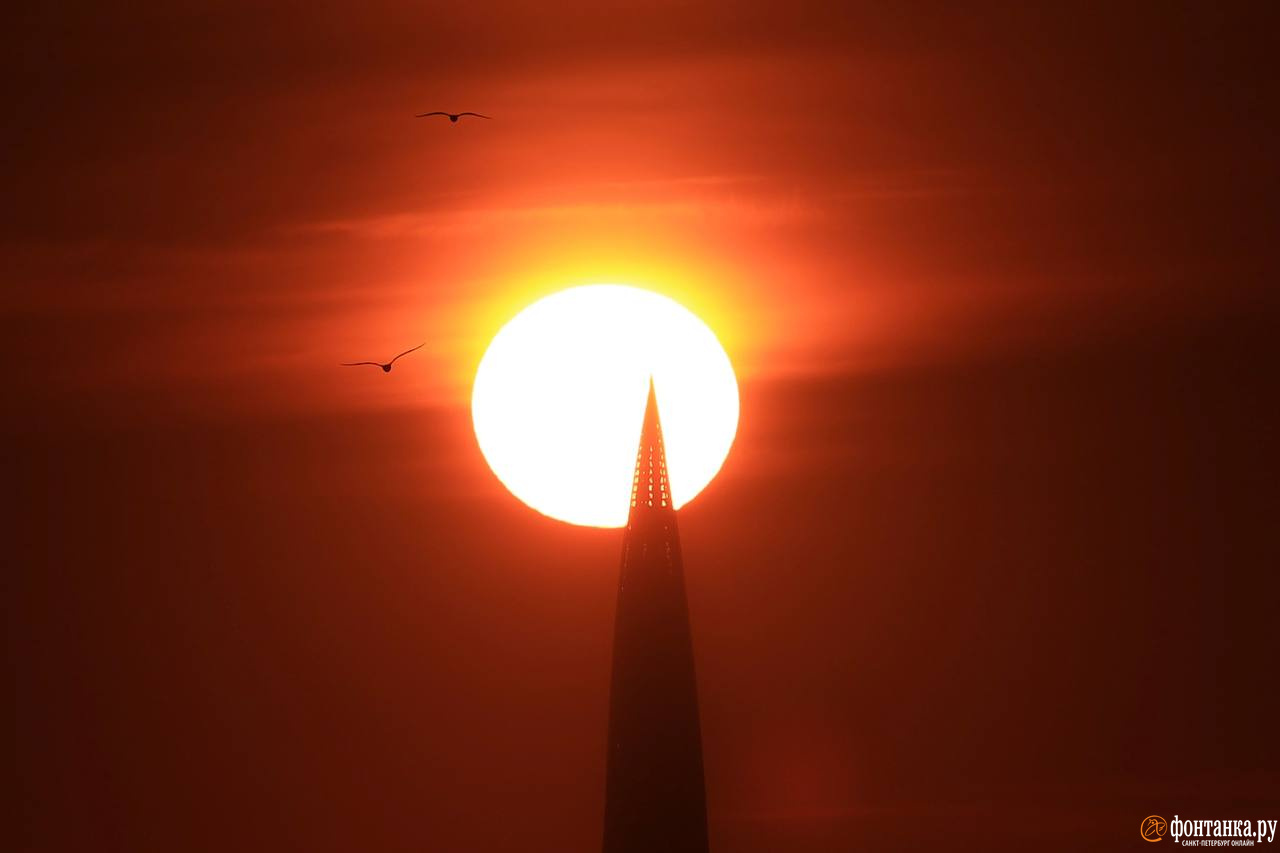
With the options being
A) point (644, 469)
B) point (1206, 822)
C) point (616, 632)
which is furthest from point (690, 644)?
point (1206, 822)

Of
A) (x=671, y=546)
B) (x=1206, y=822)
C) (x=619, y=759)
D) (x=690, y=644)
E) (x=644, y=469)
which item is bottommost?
(x=1206, y=822)

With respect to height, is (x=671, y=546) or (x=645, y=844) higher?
(x=671, y=546)

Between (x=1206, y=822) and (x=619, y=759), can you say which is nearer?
(x=619, y=759)

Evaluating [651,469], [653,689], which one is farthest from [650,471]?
[653,689]

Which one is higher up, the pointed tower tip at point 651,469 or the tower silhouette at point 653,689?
the pointed tower tip at point 651,469

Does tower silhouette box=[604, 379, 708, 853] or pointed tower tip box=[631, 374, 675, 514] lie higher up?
pointed tower tip box=[631, 374, 675, 514]

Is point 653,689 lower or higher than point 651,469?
lower

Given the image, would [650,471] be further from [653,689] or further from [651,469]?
[653,689]

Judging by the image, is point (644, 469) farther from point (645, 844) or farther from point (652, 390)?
point (645, 844)
